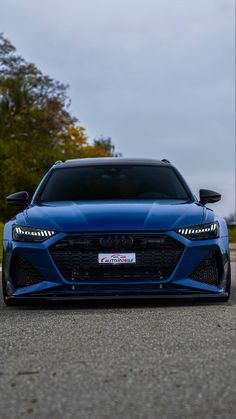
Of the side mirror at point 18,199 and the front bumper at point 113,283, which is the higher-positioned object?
the side mirror at point 18,199

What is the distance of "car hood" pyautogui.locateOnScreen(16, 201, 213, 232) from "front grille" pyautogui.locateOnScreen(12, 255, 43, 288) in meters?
0.37

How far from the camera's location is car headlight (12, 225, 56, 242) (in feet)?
28.9

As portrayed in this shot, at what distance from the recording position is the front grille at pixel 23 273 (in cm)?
884

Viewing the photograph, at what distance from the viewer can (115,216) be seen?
892cm

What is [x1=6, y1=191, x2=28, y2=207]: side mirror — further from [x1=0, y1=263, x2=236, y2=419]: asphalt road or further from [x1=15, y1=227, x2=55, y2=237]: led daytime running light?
[x1=0, y1=263, x2=236, y2=419]: asphalt road

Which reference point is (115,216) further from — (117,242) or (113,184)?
(113,184)

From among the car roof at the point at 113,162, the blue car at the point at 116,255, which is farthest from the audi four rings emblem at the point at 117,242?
the car roof at the point at 113,162

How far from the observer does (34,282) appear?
8836 millimetres

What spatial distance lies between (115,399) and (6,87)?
51.4m

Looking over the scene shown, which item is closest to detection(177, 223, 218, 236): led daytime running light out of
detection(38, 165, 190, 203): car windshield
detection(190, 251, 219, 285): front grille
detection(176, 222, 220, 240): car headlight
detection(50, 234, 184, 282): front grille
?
detection(176, 222, 220, 240): car headlight

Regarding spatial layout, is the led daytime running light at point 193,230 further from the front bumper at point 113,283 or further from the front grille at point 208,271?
the front grille at point 208,271

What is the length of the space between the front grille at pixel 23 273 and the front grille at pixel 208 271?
4.84 feet

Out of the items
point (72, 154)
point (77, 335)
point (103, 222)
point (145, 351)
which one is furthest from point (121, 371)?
point (72, 154)

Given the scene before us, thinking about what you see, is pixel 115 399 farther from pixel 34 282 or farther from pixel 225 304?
pixel 225 304
